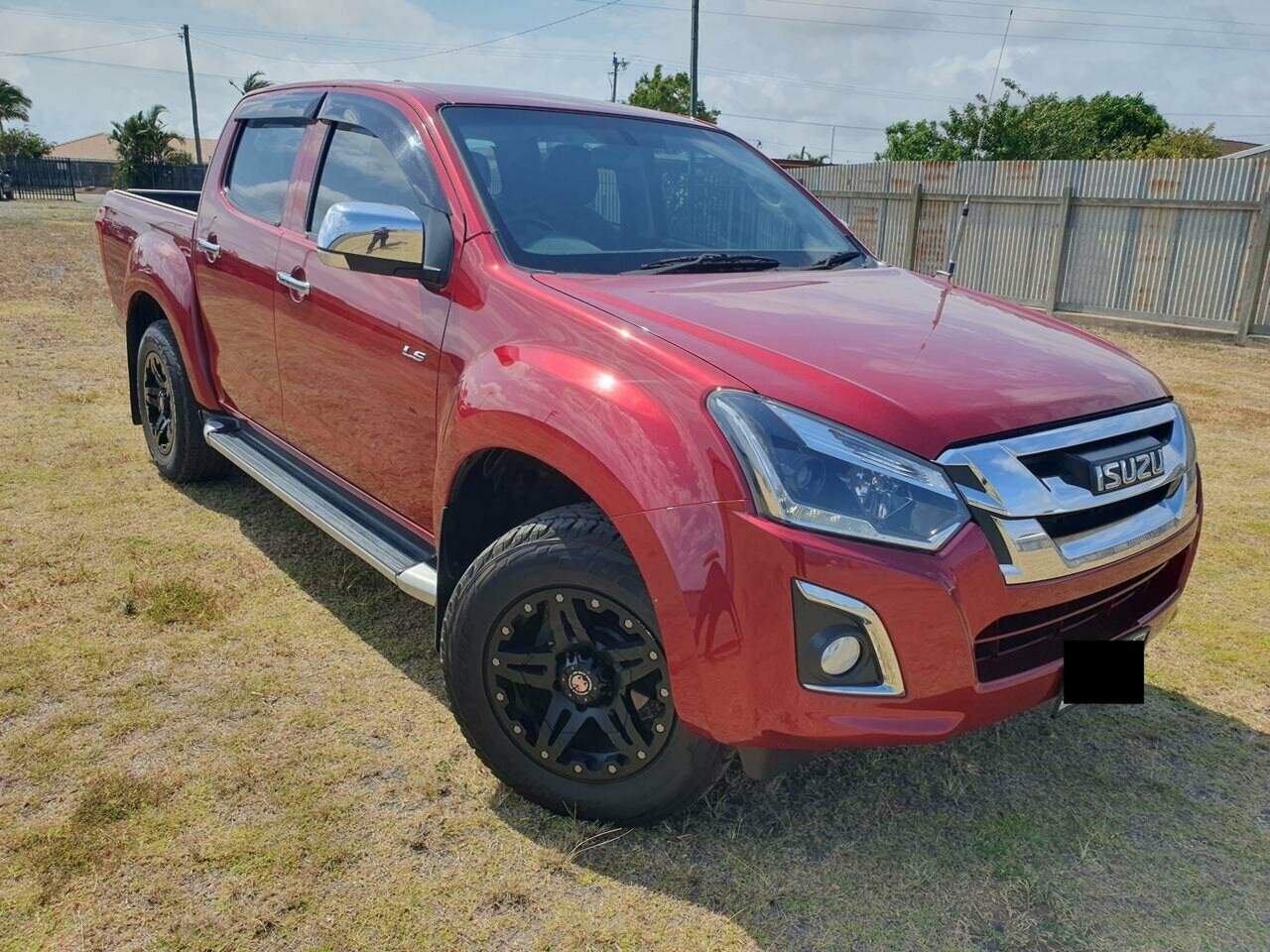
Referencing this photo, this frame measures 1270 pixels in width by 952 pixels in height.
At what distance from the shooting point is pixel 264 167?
3996 mm

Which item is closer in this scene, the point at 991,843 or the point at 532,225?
the point at 991,843

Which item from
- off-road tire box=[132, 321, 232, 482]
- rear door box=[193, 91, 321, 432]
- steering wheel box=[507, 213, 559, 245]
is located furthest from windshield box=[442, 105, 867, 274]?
off-road tire box=[132, 321, 232, 482]

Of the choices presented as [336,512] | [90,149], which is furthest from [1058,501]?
[90,149]

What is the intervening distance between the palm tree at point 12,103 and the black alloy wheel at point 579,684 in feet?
212

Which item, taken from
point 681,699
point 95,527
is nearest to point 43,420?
point 95,527

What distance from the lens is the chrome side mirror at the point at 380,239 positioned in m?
2.58

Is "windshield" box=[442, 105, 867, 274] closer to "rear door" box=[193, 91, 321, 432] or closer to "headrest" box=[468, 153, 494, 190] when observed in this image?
"headrest" box=[468, 153, 494, 190]

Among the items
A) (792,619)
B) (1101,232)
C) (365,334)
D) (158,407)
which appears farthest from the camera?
(1101,232)

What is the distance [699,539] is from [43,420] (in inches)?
223

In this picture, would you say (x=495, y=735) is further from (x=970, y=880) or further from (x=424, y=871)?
(x=970, y=880)

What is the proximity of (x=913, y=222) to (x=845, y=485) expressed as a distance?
13766 mm

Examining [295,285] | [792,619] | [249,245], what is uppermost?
[249,245]

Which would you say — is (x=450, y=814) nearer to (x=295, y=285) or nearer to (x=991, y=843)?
(x=991, y=843)

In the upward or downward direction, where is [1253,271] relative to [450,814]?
upward
